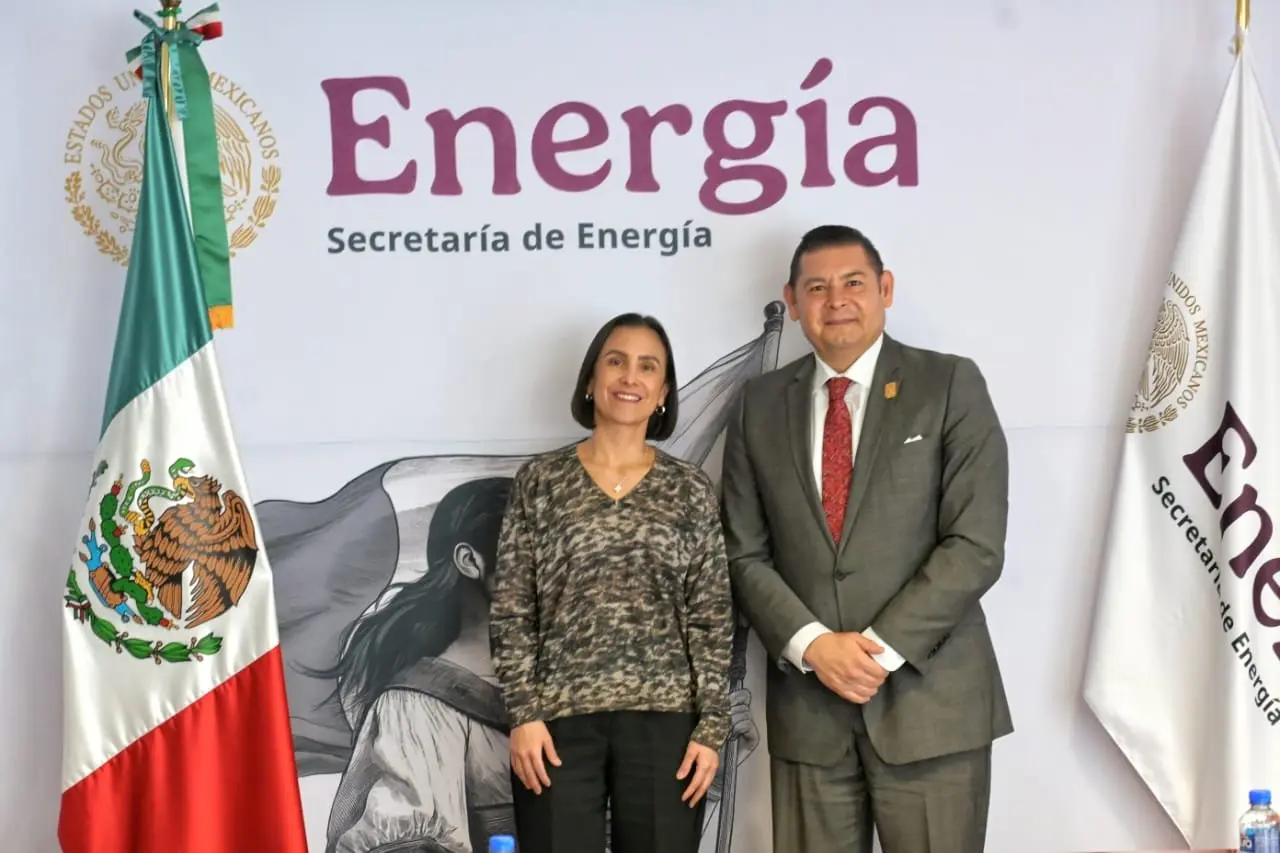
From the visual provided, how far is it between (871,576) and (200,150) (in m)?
1.80

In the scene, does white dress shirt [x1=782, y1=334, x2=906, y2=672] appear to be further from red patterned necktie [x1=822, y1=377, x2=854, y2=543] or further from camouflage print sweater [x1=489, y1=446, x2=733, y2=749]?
camouflage print sweater [x1=489, y1=446, x2=733, y2=749]

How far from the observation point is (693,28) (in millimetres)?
3262

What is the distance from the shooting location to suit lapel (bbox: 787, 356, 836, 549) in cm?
287

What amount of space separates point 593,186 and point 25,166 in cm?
138

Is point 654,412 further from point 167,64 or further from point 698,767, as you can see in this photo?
point 167,64

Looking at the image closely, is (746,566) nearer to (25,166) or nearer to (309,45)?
(309,45)

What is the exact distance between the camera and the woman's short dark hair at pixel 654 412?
296 centimetres

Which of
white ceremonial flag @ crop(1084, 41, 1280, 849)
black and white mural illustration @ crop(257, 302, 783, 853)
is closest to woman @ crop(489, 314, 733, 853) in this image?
black and white mural illustration @ crop(257, 302, 783, 853)

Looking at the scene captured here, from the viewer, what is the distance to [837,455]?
2.91 metres

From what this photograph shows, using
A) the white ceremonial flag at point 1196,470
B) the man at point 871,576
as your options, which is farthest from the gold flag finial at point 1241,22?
the man at point 871,576

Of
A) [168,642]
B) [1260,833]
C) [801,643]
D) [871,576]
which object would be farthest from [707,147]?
[1260,833]

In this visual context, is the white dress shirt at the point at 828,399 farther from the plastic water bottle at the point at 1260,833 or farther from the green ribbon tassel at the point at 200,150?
Result: the green ribbon tassel at the point at 200,150

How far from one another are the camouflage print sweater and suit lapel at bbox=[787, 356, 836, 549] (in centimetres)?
22

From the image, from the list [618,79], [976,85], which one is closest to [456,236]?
[618,79]
